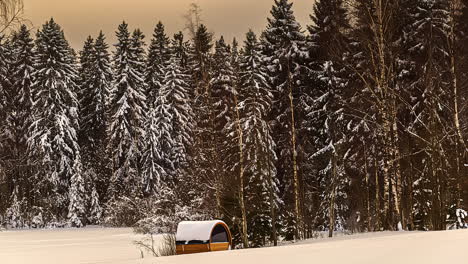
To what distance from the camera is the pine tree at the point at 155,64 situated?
4850 cm

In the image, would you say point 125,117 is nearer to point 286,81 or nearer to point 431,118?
point 286,81

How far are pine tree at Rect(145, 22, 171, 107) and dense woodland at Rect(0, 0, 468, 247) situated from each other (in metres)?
0.13

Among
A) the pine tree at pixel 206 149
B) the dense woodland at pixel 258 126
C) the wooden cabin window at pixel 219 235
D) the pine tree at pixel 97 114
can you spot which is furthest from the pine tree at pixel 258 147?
the pine tree at pixel 97 114

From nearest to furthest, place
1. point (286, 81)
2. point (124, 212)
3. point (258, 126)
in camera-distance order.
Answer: point (258, 126), point (286, 81), point (124, 212)

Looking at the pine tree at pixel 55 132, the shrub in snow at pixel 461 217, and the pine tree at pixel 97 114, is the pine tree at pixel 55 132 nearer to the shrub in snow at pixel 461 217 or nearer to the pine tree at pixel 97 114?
the pine tree at pixel 97 114

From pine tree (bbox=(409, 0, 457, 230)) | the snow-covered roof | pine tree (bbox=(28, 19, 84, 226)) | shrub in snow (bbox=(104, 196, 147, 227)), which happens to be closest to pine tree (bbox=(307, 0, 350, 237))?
pine tree (bbox=(409, 0, 457, 230))

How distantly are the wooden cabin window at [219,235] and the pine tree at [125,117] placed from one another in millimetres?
30541

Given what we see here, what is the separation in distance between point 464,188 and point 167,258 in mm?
10141

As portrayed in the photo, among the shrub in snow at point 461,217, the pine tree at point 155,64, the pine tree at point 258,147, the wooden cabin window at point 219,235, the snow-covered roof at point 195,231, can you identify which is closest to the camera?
the snow-covered roof at point 195,231

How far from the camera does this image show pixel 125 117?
4650 cm

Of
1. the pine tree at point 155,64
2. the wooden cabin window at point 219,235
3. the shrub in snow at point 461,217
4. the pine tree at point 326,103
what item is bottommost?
the wooden cabin window at point 219,235

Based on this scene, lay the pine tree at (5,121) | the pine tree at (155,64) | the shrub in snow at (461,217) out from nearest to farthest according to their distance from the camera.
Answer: the shrub in snow at (461,217), the pine tree at (5,121), the pine tree at (155,64)

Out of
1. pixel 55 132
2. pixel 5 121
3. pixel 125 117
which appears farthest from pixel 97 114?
pixel 5 121

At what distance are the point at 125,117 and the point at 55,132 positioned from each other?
17.7 ft
